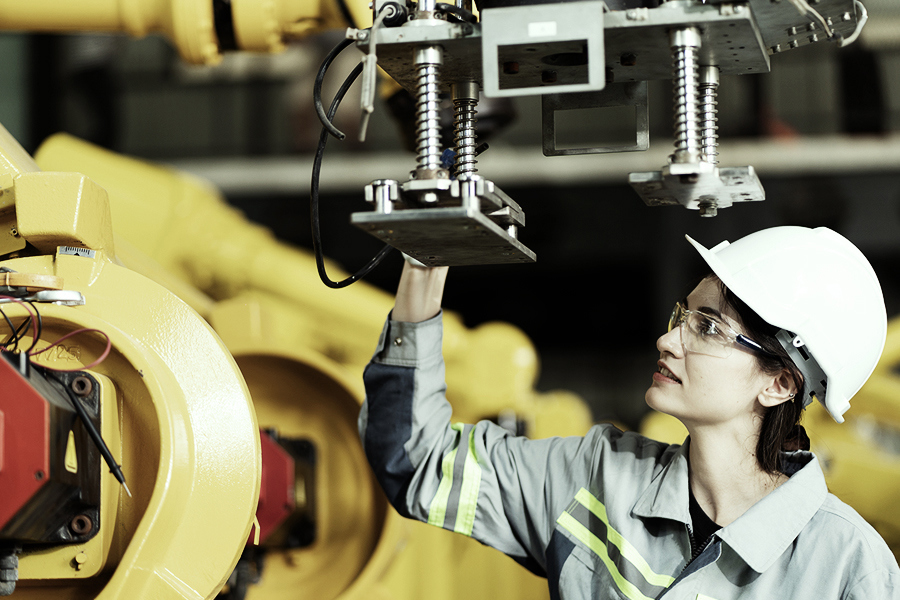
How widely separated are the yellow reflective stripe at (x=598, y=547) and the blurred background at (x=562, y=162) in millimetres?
7577

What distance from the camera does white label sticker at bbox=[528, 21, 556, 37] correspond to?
1249mm

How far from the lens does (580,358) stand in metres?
10.8

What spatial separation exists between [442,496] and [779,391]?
73cm

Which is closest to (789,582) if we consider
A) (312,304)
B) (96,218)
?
(96,218)

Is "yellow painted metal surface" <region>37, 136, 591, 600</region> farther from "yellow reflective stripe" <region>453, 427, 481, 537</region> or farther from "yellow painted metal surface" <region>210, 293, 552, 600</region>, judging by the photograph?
"yellow reflective stripe" <region>453, 427, 481, 537</region>

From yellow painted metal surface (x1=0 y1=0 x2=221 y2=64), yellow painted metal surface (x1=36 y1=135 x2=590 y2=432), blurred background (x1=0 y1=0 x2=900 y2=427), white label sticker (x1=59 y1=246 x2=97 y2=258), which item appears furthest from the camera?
blurred background (x1=0 y1=0 x2=900 y2=427)

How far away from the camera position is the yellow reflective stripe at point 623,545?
1.71 meters

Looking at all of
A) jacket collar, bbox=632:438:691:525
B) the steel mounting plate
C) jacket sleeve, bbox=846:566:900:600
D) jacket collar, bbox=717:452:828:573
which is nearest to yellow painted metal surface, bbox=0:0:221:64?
the steel mounting plate

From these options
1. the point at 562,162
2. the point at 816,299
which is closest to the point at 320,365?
the point at 816,299

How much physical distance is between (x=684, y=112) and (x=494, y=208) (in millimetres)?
318

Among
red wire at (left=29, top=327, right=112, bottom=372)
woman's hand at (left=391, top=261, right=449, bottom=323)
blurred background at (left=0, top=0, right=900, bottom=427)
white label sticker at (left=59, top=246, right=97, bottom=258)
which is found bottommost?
blurred background at (left=0, top=0, right=900, bottom=427)

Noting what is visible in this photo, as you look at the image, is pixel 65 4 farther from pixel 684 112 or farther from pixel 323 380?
pixel 684 112

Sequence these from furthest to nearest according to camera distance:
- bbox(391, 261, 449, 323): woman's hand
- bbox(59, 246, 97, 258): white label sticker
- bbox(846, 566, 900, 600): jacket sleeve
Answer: bbox(391, 261, 449, 323): woman's hand
bbox(846, 566, 900, 600): jacket sleeve
bbox(59, 246, 97, 258): white label sticker

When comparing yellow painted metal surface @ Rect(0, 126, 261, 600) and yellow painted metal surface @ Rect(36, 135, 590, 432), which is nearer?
yellow painted metal surface @ Rect(0, 126, 261, 600)
